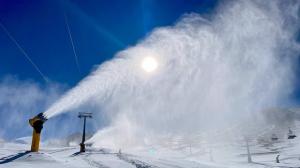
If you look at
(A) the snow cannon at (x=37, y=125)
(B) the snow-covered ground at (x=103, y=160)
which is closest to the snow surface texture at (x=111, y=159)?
(B) the snow-covered ground at (x=103, y=160)

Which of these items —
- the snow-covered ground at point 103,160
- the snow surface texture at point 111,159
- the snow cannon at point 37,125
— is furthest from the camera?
the snow cannon at point 37,125

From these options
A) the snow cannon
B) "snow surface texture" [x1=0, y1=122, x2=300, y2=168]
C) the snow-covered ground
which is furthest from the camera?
the snow cannon

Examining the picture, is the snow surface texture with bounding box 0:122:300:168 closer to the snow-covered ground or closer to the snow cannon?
the snow-covered ground

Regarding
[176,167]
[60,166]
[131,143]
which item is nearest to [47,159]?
[60,166]

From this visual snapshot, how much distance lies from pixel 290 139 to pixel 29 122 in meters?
144

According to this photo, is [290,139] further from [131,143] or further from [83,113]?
[83,113]

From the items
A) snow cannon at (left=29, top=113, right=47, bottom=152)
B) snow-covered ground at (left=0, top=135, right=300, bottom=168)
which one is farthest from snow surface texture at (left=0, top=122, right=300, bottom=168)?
snow cannon at (left=29, top=113, right=47, bottom=152)

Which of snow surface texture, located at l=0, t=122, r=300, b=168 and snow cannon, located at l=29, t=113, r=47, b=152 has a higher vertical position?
snow cannon, located at l=29, t=113, r=47, b=152

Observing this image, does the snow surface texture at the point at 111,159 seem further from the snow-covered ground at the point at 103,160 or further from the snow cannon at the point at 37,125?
the snow cannon at the point at 37,125

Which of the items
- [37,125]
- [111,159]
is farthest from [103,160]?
[37,125]

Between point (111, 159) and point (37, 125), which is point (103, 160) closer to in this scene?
point (111, 159)

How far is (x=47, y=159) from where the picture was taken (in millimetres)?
15531

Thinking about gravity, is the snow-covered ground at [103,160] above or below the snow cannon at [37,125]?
below

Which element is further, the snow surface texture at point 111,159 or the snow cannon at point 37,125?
the snow cannon at point 37,125
